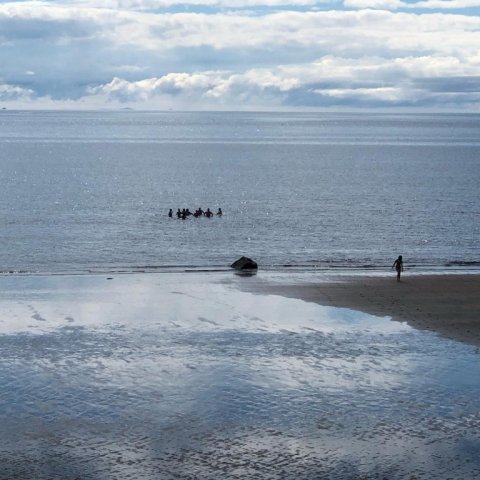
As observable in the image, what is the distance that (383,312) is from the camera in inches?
1838

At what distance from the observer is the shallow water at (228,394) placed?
1077 inches

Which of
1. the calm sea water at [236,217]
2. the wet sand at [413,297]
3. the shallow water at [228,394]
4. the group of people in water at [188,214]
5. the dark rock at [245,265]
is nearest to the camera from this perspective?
the shallow water at [228,394]

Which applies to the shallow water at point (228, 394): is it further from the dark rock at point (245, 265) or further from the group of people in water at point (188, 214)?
the group of people in water at point (188, 214)

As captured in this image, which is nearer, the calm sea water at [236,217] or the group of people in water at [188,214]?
the calm sea water at [236,217]

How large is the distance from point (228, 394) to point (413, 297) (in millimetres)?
20453

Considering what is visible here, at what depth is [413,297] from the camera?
5059 cm

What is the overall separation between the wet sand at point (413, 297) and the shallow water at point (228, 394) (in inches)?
70.2

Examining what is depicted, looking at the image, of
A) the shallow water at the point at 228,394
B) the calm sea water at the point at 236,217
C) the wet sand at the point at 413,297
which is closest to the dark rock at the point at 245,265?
the calm sea water at the point at 236,217

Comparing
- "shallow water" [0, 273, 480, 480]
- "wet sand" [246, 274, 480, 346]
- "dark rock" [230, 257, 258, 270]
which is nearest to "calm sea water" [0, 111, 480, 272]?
"dark rock" [230, 257, 258, 270]

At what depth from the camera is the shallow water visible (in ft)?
89.8

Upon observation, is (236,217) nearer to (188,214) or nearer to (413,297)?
(188,214)

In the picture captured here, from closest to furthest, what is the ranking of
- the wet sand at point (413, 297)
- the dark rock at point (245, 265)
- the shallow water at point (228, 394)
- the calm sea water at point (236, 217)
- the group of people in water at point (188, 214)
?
the shallow water at point (228, 394), the wet sand at point (413, 297), the dark rock at point (245, 265), the calm sea water at point (236, 217), the group of people in water at point (188, 214)

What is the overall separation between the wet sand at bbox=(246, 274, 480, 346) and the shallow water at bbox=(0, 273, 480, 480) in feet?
5.85

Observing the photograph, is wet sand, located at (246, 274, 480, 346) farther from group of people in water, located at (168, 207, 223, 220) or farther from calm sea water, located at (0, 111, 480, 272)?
group of people in water, located at (168, 207, 223, 220)
